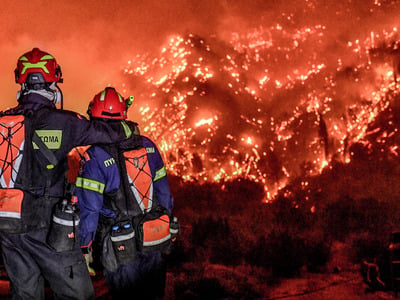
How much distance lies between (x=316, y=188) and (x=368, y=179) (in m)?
→ 1.95

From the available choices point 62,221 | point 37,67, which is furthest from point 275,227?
point 37,67

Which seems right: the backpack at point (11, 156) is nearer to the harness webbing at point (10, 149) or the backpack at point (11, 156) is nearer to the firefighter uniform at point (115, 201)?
the harness webbing at point (10, 149)

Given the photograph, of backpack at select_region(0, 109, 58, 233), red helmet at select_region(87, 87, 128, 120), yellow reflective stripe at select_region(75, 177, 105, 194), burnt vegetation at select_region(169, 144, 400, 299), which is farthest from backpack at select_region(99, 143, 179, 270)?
burnt vegetation at select_region(169, 144, 400, 299)

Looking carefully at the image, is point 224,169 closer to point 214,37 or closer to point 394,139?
point 214,37

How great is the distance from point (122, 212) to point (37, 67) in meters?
1.46

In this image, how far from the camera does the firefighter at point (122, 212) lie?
12.3 ft

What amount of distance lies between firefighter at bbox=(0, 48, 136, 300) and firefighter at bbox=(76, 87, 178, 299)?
1.05 feet

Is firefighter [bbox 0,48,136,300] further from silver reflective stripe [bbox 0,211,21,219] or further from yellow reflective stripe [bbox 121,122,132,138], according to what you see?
yellow reflective stripe [bbox 121,122,132,138]

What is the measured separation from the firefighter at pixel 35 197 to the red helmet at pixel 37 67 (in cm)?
21

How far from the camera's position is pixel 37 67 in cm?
354

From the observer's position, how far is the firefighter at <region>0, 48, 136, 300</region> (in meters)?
3.27

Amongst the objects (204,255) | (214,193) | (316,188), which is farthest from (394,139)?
(204,255)

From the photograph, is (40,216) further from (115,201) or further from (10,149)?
(115,201)

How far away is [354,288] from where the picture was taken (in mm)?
6410
